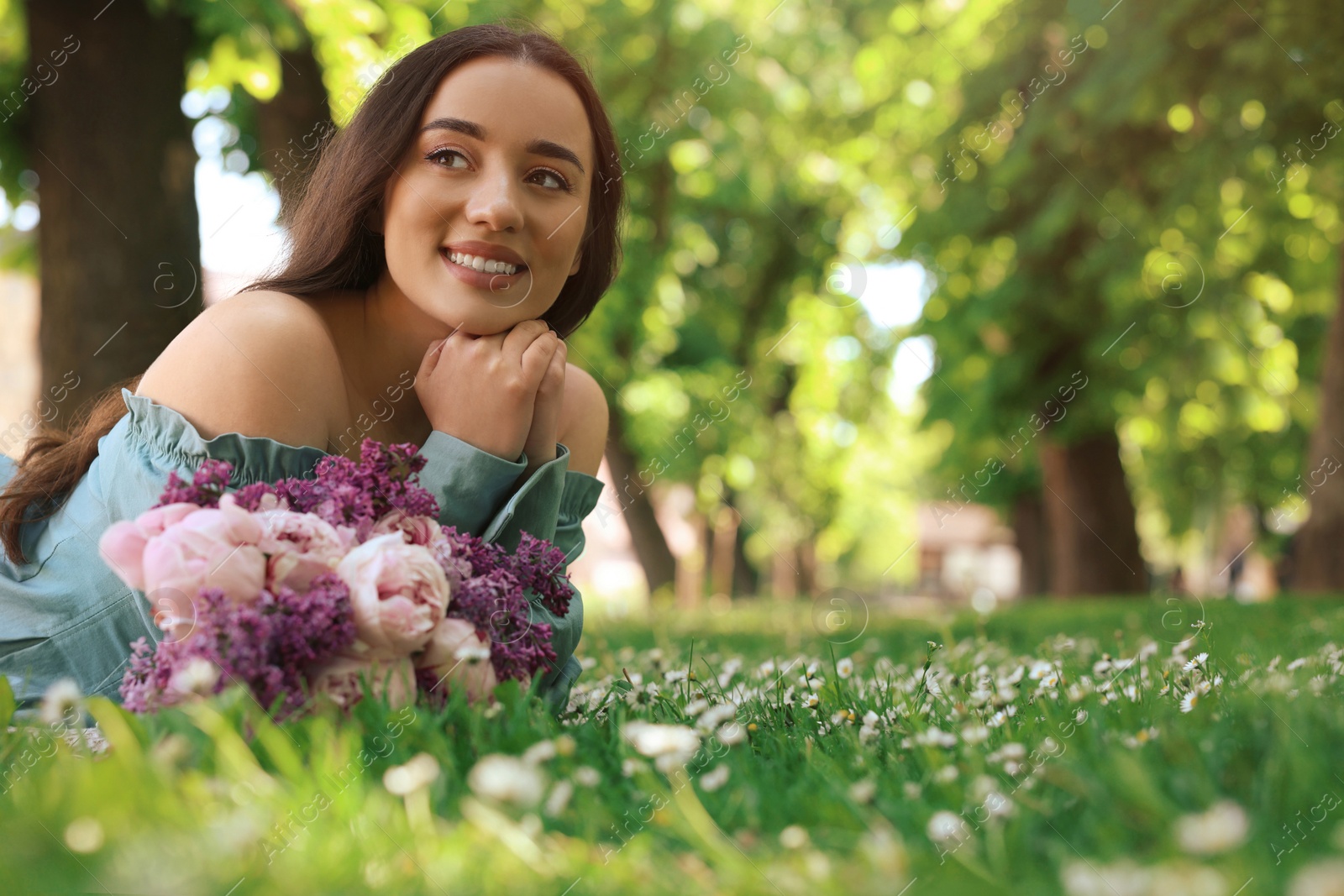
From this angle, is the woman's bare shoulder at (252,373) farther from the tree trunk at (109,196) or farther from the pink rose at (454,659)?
the tree trunk at (109,196)

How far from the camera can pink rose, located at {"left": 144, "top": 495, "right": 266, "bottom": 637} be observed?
1.92m

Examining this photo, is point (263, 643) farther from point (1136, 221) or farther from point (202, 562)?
point (1136, 221)

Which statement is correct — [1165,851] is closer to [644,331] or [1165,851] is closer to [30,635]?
[30,635]

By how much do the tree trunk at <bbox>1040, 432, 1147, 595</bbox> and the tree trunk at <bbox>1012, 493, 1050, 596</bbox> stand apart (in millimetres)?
5455

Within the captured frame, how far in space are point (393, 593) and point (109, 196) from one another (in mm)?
5673

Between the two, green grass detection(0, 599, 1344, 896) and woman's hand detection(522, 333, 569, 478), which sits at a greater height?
woman's hand detection(522, 333, 569, 478)

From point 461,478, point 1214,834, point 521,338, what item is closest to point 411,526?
point 461,478

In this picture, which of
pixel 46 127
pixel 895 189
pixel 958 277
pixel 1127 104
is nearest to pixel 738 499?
pixel 895 189

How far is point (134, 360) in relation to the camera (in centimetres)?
639

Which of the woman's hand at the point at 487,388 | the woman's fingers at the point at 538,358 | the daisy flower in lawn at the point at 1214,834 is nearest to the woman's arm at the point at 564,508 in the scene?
the woman's hand at the point at 487,388

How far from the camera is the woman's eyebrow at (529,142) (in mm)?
2906

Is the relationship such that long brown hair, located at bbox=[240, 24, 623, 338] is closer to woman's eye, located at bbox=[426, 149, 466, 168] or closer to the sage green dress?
woman's eye, located at bbox=[426, 149, 466, 168]

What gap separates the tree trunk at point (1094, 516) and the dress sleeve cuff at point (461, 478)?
11.3 meters

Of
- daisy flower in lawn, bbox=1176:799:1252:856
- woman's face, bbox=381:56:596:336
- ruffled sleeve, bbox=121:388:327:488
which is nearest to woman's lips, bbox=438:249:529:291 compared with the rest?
woman's face, bbox=381:56:596:336
